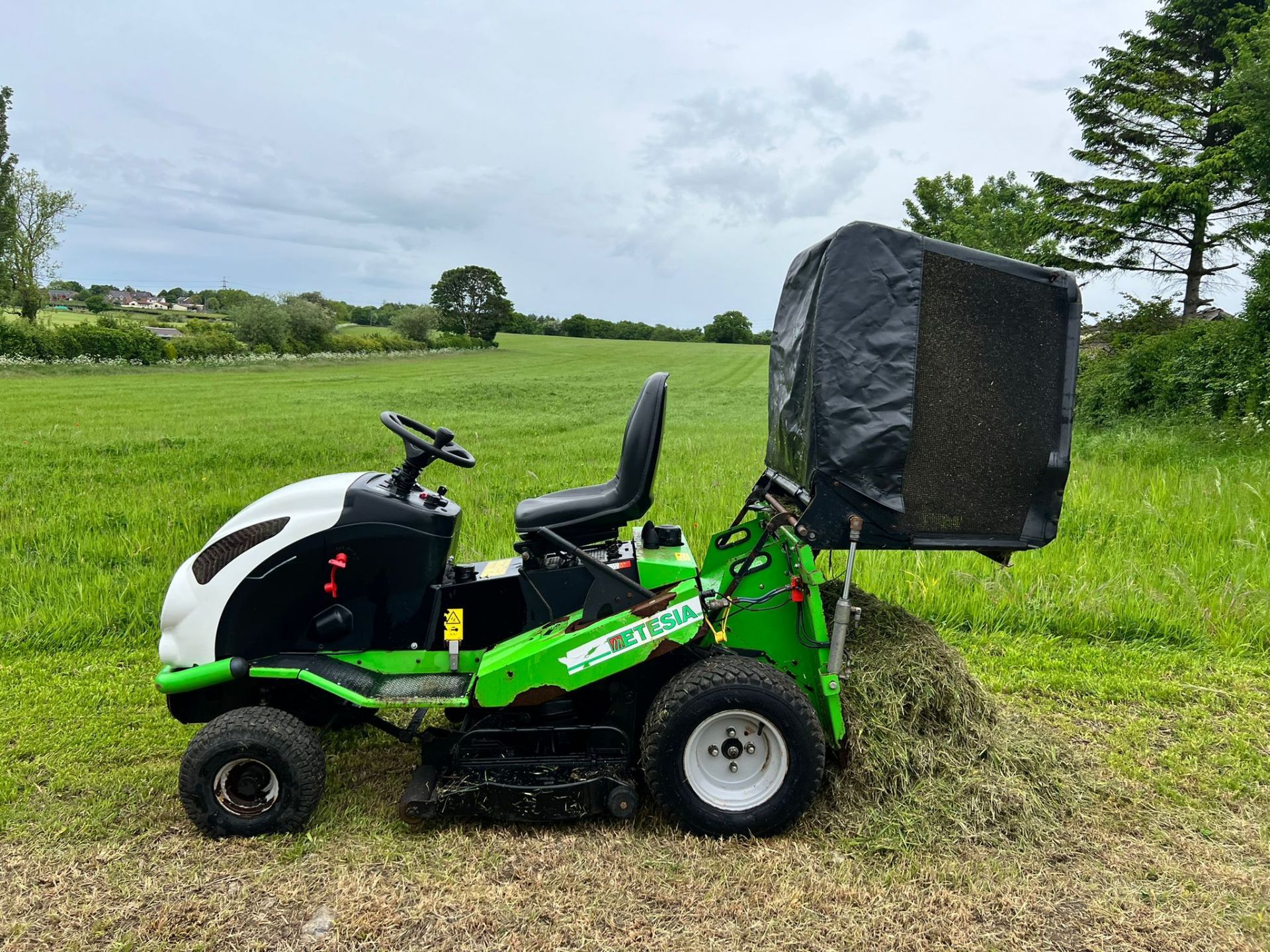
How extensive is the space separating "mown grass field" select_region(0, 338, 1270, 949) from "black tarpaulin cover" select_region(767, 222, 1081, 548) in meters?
1.21

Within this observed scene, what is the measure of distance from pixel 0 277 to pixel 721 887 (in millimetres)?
53985

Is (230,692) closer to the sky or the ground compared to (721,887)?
closer to the sky

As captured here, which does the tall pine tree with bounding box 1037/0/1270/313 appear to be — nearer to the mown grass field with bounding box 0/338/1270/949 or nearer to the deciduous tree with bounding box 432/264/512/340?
the mown grass field with bounding box 0/338/1270/949

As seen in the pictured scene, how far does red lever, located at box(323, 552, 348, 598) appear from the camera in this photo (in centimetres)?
348

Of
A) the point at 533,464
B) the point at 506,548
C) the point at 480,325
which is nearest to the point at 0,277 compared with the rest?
the point at 480,325

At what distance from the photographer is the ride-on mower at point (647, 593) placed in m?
3.17

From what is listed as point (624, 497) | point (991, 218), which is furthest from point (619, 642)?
point (991, 218)

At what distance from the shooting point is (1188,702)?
4656mm

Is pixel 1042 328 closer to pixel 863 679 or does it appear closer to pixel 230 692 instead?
pixel 863 679

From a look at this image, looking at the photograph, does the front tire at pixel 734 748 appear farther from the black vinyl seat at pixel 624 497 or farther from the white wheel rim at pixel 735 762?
the black vinyl seat at pixel 624 497

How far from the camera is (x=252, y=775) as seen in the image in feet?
11.1

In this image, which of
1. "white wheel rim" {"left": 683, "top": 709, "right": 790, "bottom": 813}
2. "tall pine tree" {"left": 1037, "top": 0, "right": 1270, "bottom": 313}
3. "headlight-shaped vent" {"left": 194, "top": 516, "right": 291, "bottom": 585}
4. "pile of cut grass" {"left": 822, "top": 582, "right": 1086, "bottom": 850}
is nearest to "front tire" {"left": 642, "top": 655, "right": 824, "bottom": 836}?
"white wheel rim" {"left": 683, "top": 709, "right": 790, "bottom": 813}

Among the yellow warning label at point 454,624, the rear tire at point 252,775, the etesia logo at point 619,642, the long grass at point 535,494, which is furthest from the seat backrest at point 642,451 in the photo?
the long grass at point 535,494

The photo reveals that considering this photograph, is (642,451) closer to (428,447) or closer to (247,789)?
(428,447)
